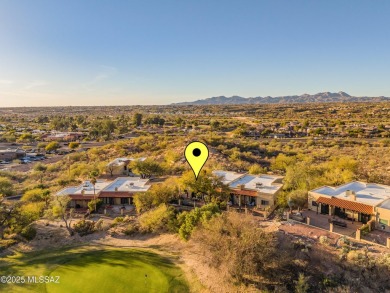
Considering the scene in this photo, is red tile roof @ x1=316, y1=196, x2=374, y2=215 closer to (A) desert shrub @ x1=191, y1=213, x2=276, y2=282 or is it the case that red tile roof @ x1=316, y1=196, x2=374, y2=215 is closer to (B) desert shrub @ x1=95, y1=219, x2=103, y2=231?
(A) desert shrub @ x1=191, y1=213, x2=276, y2=282

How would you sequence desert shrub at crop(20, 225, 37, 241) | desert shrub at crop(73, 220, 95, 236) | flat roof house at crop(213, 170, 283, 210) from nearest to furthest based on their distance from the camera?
1. desert shrub at crop(20, 225, 37, 241)
2. desert shrub at crop(73, 220, 95, 236)
3. flat roof house at crop(213, 170, 283, 210)

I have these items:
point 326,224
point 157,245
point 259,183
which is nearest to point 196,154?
point 157,245

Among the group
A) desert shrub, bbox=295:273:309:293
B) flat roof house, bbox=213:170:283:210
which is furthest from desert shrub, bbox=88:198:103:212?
desert shrub, bbox=295:273:309:293

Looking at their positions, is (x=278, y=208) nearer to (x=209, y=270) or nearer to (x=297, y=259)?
(x=297, y=259)

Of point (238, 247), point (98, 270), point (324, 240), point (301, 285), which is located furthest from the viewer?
point (324, 240)

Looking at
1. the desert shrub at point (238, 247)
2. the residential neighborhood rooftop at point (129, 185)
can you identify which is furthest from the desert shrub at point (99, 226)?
the desert shrub at point (238, 247)

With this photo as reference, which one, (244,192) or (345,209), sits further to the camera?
(244,192)

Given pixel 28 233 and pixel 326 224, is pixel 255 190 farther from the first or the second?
pixel 28 233
